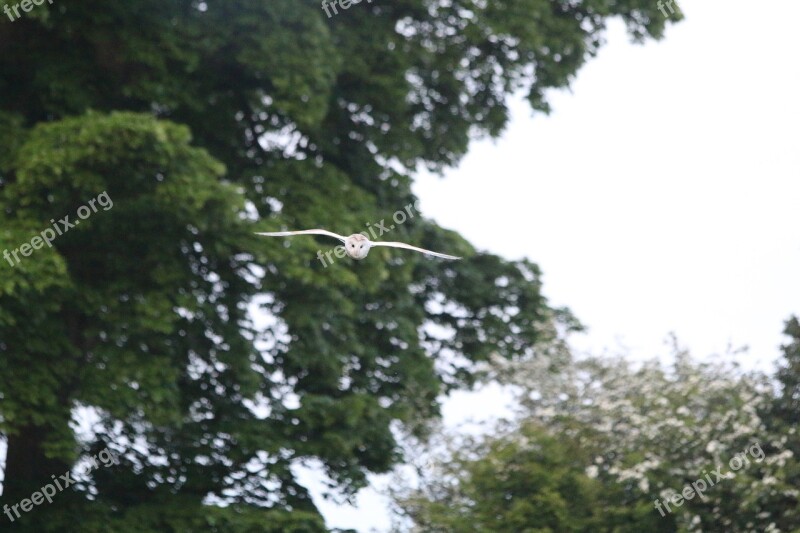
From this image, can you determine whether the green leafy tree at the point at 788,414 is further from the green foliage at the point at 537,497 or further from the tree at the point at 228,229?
the tree at the point at 228,229

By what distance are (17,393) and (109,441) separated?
6.95 feet

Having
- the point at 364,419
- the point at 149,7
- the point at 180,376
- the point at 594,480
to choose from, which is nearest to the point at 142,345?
the point at 180,376

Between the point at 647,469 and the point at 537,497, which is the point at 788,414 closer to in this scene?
the point at 647,469

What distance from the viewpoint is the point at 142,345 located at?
15.6m

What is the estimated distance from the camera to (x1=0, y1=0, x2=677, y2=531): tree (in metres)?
14.9

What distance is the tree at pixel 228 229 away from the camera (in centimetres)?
1486

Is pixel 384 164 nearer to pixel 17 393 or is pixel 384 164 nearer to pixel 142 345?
→ pixel 142 345

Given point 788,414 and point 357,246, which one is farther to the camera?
point 788,414

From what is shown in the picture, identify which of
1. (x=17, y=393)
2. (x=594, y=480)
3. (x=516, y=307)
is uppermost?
(x=516, y=307)

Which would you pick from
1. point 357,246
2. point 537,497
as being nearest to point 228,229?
point 537,497

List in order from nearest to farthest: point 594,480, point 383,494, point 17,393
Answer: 1. point 17,393
2. point 594,480
3. point 383,494

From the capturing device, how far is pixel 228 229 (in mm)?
15219

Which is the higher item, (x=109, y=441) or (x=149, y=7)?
(x=149, y=7)

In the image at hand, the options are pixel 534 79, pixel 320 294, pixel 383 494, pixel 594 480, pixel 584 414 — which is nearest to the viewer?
pixel 320 294
